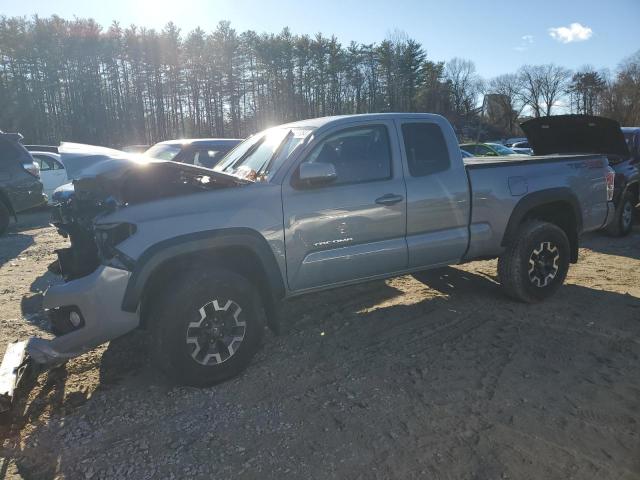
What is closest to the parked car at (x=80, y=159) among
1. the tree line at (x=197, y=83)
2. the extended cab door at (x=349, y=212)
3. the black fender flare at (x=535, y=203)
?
the extended cab door at (x=349, y=212)

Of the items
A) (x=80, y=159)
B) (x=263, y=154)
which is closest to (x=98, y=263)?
(x=80, y=159)

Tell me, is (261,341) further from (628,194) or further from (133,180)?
(628,194)

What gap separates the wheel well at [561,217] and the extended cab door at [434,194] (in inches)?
40.8

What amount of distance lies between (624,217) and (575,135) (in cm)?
273

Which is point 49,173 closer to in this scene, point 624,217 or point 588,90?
point 624,217

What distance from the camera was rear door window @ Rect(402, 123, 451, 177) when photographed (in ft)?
14.1

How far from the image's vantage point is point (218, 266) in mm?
3516

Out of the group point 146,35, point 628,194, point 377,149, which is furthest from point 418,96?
point 377,149

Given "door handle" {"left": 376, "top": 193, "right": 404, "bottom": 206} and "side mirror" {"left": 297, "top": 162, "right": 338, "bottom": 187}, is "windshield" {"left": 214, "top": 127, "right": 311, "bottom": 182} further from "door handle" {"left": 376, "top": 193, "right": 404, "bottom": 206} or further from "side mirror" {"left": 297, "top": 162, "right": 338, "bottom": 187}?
"door handle" {"left": 376, "top": 193, "right": 404, "bottom": 206}

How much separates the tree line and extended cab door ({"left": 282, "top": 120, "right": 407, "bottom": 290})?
151ft

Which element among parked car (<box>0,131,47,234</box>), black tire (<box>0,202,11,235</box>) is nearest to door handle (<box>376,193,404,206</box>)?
parked car (<box>0,131,47,234</box>)

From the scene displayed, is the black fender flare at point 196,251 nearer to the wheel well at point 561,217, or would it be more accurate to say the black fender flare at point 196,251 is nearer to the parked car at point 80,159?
the parked car at point 80,159

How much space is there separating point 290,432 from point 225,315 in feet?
3.20

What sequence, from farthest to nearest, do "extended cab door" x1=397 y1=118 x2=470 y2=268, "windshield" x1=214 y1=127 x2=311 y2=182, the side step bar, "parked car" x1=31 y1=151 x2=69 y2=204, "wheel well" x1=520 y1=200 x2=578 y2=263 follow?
"parked car" x1=31 y1=151 x2=69 y2=204, "wheel well" x1=520 y1=200 x2=578 y2=263, "extended cab door" x1=397 y1=118 x2=470 y2=268, "windshield" x1=214 y1=127 x2=311 y2=182, the side step bar
